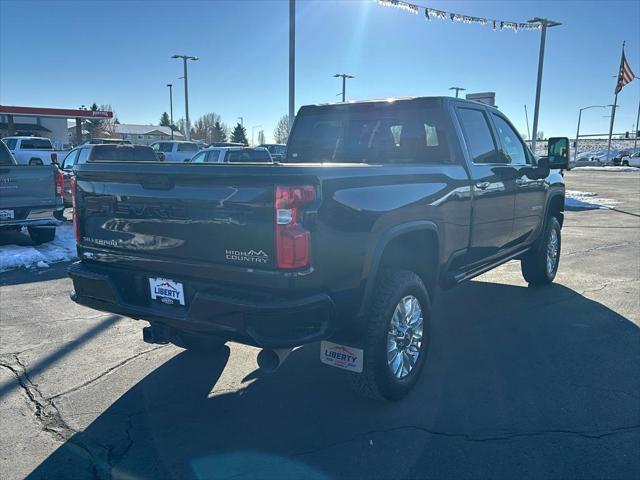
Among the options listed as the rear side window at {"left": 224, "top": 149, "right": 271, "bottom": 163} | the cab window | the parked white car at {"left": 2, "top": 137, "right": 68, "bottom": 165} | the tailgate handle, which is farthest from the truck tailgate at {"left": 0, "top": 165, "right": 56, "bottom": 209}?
the parked white car at {"left": 2, "top": 137, "right": 68, "bottom": 165}

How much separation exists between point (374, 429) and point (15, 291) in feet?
17.0

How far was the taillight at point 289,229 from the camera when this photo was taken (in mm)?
2701

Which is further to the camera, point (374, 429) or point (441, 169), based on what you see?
point (441, 169)

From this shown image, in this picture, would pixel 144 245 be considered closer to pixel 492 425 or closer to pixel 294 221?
pixel 294 221

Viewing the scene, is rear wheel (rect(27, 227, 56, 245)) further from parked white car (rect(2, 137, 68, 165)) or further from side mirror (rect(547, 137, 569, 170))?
parked white car (rect(2, 137, 68, 165))

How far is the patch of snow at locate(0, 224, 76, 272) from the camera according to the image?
7719 millimetres

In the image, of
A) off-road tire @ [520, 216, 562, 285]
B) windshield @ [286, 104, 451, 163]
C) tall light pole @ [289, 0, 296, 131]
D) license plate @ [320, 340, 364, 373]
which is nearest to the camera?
license plate @ [320, 340, 364, 373]

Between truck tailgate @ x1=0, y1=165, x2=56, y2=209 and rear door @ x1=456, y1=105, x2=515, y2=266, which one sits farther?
truck tailgate @ x1=0, y1=165, x2=56, y2=209

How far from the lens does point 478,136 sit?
4.86 meters

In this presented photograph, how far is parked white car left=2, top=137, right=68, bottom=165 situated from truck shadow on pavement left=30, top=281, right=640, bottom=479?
75.1 feet

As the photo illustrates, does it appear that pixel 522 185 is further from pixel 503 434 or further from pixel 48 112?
pixel 48 112

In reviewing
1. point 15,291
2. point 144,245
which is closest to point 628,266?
point 144,245

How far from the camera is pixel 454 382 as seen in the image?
12.9ft

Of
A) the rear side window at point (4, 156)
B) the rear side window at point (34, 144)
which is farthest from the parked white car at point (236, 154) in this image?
the rear side window at point (34, 144)
